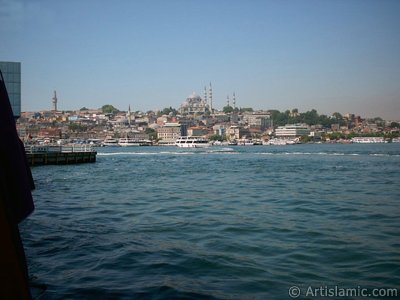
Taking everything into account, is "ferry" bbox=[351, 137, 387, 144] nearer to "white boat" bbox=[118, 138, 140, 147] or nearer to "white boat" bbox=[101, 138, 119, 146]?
"white boat" bbox=[118, 138, 140, 147]

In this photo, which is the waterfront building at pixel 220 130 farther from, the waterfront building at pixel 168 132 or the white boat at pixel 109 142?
the white boat at pixel 109 142

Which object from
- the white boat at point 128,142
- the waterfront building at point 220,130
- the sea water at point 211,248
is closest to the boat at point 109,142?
the white boat at point 128,142

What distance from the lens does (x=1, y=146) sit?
160cm

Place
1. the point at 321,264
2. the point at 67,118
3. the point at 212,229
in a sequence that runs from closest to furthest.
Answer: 1. the point at 321,264
2. the point at 212,229
3. the point at 67,118

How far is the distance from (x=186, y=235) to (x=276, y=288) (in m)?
3.14

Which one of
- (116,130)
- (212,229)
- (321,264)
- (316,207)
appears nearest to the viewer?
(321,264)

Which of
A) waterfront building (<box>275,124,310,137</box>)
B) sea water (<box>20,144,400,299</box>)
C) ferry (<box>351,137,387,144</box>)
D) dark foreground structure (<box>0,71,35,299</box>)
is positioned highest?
waterfront building (<box>275,124,310,137</box>)

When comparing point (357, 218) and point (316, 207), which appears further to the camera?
point (316, 207)

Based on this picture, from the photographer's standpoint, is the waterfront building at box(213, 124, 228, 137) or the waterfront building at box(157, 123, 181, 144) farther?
the waterfront building at box(213, 124, 228, 137)

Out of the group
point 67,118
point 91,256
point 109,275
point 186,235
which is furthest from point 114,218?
point 67,118

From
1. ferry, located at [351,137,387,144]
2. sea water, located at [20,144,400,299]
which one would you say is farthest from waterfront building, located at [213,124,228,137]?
sea water, located at [20,144,400,299]

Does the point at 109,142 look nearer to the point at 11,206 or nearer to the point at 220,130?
the point at 220,130

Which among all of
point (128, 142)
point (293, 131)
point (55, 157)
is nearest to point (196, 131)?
point (128, 142)

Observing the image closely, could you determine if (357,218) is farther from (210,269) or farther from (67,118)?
(67,118)
